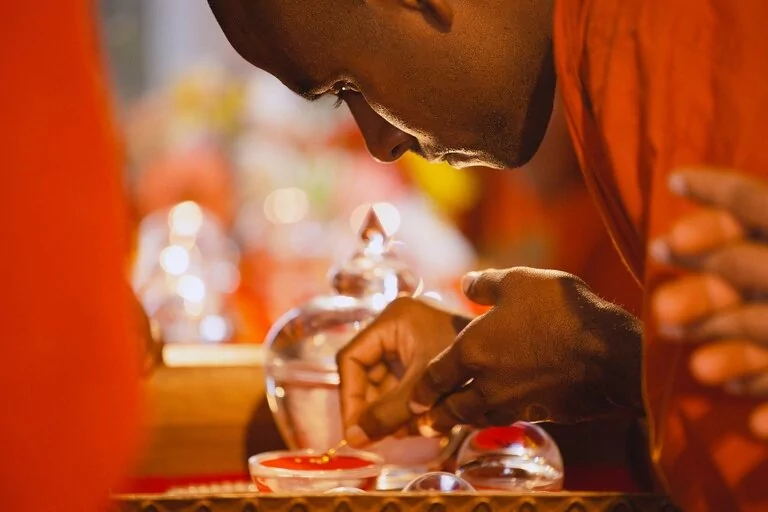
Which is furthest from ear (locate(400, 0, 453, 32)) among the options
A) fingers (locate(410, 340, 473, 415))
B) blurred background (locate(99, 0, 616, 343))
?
blurred background (locate(99, 0, 616, 343))

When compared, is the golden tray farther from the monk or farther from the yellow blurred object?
the yellow blurred object

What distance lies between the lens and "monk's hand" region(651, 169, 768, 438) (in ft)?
1.71

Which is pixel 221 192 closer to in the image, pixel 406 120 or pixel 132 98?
pixel 132 98

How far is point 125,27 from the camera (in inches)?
177

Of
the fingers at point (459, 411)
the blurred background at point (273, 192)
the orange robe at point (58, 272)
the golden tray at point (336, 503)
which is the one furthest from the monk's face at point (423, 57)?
A: the blurred background at point (273, 192)

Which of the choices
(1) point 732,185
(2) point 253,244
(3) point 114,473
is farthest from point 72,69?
(2) point 253,244

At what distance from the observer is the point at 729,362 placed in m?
0.52

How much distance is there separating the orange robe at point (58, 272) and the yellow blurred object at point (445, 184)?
3023 mm

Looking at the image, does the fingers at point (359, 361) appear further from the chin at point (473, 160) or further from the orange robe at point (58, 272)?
the orange robe at point (58, 272)

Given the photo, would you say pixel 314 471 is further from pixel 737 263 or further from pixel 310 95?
pixel 737 263

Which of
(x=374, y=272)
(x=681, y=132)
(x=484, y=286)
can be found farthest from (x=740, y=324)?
(x=374, y=272)

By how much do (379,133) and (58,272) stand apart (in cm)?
61

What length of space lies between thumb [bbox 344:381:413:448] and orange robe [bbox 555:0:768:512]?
326 mm

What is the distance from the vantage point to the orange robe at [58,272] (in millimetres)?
418
